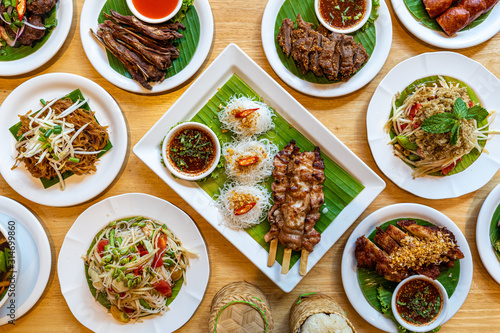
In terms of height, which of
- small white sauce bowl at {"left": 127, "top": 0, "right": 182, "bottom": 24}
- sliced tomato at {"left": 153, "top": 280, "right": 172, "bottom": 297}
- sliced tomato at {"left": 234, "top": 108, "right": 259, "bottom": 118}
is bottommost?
sliced tomato at {"left": 153, "top": 280, "right": 172, "bottom": 297}

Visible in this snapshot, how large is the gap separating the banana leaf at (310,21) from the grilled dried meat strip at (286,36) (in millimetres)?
76

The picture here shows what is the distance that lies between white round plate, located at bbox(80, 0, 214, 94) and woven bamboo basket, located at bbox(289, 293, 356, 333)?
2.69 meters

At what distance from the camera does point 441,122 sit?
3441 millimetres

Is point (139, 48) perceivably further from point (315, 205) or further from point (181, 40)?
point (315, 205)

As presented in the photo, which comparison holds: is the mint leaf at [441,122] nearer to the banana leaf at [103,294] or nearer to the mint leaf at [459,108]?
the mint leaf at [459,108]

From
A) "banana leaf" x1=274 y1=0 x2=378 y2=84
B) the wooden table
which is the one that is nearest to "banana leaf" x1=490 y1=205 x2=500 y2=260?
the wooden table

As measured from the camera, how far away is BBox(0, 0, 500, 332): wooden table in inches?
153

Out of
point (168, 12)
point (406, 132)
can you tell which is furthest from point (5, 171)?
point (406, 132)

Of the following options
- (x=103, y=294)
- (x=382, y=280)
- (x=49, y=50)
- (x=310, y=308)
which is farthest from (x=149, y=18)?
(x=382, y=280)

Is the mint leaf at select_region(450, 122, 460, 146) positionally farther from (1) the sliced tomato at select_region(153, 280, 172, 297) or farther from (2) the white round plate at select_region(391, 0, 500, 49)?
(1) the sliced tomato at select_region(153, 280, 172, 297)

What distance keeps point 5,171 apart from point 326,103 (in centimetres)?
359

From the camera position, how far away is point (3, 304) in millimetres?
3633

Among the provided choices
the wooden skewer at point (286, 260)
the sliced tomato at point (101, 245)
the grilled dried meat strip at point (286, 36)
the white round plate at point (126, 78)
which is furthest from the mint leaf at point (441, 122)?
the sliced tomato at point (101, 245)

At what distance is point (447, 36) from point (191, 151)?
3.10 metres
